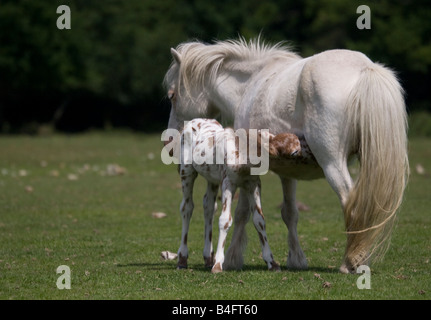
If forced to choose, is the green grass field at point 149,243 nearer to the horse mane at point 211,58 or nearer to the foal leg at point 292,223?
Result: the foal leg at point 292,223

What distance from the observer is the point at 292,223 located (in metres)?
8.54

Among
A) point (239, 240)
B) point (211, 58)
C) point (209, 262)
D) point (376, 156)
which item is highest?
point (211, 58)

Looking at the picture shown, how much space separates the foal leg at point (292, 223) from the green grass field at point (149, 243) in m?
0.24

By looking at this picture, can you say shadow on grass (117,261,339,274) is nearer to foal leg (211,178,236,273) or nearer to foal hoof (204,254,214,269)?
foal hoof (204,254,214,269)

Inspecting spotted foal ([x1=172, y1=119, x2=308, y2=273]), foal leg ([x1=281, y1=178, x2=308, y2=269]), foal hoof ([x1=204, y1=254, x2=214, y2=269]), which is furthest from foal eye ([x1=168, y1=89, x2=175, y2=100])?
foal hoof ([x1=204, y1=254, x2=214, y2=269])

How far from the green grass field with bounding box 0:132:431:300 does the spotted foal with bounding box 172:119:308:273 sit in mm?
279

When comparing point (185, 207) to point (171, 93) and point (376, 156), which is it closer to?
point (171, 93)

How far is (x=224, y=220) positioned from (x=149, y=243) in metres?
3.29

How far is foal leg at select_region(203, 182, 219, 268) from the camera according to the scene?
8.38 m

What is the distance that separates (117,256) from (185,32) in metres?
43.6

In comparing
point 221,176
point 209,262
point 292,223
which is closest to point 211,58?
point 221,176

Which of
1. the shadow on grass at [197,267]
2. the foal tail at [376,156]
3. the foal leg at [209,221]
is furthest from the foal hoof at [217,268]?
the foal tail at [376,156]

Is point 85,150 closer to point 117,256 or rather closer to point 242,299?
point 117,256

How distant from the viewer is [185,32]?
170 feet
